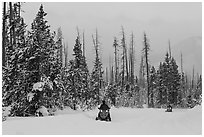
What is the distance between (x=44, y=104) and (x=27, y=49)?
426cm

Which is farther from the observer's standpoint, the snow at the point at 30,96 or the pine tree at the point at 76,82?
the pine tree at the point at 76,82

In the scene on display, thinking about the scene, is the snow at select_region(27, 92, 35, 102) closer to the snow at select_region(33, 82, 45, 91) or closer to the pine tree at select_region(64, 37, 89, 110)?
the snow at select_region(33, 82, 45, 91)

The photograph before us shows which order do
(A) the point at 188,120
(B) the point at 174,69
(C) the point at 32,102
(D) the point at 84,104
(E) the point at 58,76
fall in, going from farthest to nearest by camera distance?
1. (B) the point at 174,69
2. (D) the point at 84,104
3. (E) the point at 58,76
4. (C) the point at 32,102
5. (A) the point at 188,120

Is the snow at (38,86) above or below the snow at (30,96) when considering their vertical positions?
above

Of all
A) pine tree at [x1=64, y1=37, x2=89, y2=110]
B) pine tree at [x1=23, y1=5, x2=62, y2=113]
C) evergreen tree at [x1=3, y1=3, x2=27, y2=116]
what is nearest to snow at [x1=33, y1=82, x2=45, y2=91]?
pine tree at [x1=23, y1=5, x2=62, y2=113]

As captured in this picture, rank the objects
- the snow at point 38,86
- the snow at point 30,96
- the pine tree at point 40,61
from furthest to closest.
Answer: the pine tree at point 40,61 → the snow at point 38,86 → the snow at point 30,96

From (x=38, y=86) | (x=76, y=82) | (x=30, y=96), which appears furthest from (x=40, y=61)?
(x=76, y=82)

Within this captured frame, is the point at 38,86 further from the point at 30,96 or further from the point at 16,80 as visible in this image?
the point at 16,80

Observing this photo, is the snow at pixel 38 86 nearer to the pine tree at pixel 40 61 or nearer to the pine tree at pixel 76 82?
the pine tree at pixel 40 61

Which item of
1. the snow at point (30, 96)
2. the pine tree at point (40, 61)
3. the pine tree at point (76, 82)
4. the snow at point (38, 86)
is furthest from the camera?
the pine tree at point (76, 82)

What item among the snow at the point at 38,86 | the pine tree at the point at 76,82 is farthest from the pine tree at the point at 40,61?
the pine tree at the point at 76,82

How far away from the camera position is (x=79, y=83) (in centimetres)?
3203

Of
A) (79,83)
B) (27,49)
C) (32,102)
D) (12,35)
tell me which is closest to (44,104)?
(32,102)

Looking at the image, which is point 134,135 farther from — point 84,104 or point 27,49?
point 84,104
